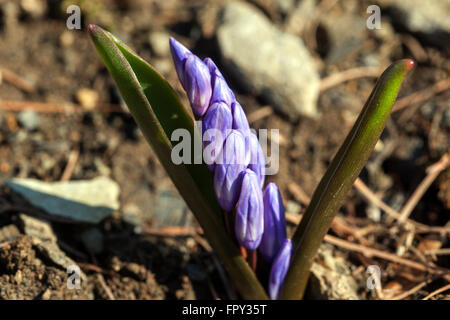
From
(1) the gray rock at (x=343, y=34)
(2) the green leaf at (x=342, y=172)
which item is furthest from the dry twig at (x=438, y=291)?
(1) the gray rock at (x=343, y=34)

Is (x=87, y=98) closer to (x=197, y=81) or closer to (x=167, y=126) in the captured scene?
(x=167, y=126)

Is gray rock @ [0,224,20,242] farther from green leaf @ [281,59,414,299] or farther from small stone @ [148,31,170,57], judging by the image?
small stone @ [148,31,170,57]

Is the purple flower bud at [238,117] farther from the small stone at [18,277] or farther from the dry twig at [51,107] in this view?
the dry twig at [51,107]

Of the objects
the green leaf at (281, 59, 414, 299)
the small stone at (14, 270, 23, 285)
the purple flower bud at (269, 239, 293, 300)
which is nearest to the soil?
the small stone at (14, 270, 23, 285)

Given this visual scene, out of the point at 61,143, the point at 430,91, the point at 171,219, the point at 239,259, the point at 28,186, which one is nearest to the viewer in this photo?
the point at 239,259
